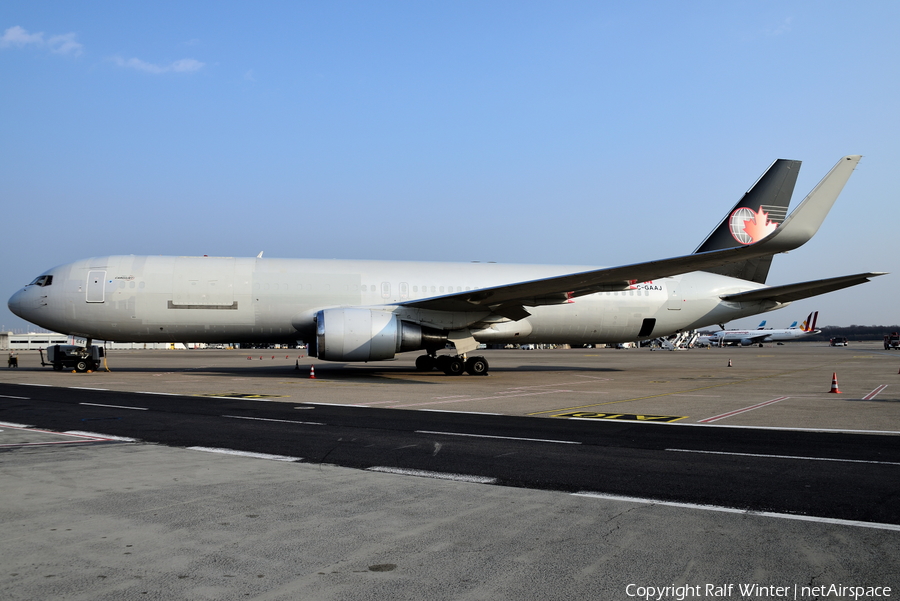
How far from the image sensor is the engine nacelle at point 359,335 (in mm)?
18531

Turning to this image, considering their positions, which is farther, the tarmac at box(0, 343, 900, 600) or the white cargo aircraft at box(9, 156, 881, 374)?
A: the white cargo aircraft at box(9, 156, 881, 374)

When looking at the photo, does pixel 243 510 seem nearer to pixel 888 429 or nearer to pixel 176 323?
pixel 888 429

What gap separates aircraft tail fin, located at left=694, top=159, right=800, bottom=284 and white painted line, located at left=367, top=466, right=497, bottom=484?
21.8m

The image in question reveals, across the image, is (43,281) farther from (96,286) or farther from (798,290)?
(798,290)

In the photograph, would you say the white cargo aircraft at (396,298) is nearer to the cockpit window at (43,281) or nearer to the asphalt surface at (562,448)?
the cockpit window at (43,281)

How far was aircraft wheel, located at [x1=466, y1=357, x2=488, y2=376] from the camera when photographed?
21828mm

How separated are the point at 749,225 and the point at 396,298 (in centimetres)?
1514

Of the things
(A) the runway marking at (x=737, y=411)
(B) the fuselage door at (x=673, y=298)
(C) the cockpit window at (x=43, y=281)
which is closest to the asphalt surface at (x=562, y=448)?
(A) the runway marking at (x=737, y=411)

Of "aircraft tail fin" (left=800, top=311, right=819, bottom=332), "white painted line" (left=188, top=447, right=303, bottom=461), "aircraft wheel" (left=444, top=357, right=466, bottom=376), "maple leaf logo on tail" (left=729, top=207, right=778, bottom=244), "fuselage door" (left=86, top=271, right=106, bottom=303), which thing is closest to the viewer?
"white painted line" (left=188, top=447, right=303, bottom=461)

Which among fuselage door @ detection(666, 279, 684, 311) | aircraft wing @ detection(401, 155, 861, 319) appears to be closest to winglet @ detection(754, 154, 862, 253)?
aircraft wing @ detection(401, 155, 861, 319)

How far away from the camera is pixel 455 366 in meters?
21.8

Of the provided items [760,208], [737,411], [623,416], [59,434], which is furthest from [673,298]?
[59,434]

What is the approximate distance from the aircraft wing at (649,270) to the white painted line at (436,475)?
1154 centimetres

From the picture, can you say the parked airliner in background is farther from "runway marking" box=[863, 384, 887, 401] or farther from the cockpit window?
the cockpit window
